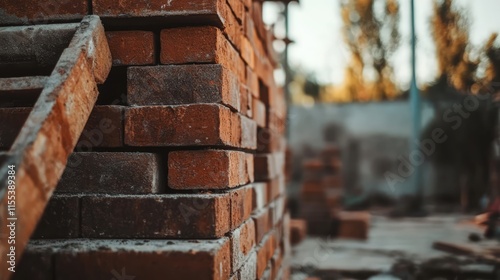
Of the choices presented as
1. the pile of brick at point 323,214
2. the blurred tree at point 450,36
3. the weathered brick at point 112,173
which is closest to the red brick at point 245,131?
the weathered brick at point 112,173

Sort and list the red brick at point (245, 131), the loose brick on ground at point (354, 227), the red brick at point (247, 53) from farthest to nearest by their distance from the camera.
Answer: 1. the loose brick on ground at point (354, 227)
2. the red brick at point (247, 53)
3. the red brick at point (245, 131)

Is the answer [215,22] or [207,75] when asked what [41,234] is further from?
[215,22]

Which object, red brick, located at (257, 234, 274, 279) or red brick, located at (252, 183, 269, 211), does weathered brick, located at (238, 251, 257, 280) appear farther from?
red brick, located at (252, 183, 269, 211)

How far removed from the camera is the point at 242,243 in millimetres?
2197

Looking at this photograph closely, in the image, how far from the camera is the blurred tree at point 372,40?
22297 mm

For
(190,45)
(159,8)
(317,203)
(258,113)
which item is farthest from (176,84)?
(317,203)

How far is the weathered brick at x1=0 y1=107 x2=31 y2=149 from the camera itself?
70.7 inches

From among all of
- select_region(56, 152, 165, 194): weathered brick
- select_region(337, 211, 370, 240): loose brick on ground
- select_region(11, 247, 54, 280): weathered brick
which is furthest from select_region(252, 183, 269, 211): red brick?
select_region(337, 211, 370, 240): loose brick on ground

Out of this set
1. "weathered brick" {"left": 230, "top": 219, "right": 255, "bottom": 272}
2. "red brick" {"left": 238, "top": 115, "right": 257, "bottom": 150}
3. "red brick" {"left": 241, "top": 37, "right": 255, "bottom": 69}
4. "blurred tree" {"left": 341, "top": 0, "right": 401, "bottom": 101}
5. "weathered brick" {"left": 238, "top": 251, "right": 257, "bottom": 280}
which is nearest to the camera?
"weathered brick" {"left": 230, "top": 219, "right": 255, "bottom": 272}

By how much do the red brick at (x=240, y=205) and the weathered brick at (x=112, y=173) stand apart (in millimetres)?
311

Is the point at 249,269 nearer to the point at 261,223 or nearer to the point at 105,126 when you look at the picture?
the point at 261,223

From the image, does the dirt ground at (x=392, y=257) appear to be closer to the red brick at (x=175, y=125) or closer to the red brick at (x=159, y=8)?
the red brick at (x=175, y=125)

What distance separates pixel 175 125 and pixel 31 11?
0.72 metres

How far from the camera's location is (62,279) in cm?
170
